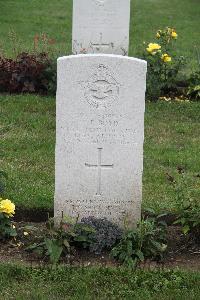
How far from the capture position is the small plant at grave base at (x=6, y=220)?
18.2 ft

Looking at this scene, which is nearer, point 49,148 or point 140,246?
point 140,246

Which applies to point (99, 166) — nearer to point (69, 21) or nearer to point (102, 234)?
point (102, 234)

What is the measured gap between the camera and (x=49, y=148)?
8102 mm

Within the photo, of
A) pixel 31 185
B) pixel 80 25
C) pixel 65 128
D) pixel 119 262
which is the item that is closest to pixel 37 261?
pixel 119 262

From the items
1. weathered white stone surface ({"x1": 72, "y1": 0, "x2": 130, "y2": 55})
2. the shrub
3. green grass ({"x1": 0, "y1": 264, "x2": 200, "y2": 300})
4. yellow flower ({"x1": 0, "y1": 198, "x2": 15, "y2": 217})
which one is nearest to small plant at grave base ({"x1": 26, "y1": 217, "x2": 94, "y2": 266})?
green grass ({"x1": 0, "y1": 264, "x2": 200, "y2": 300})

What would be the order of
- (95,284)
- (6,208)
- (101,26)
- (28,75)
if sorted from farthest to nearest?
(101,26), (28,75), (6,208), (95,284)

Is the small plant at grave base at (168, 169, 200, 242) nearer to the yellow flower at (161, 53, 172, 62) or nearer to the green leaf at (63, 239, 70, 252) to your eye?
the green leaf at (63, 239, 70, 252)

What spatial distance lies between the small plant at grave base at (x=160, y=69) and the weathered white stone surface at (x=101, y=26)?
50cm

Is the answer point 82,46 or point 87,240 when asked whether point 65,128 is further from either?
point 82,46

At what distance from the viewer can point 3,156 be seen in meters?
7.77

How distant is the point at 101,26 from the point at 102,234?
5.90 m

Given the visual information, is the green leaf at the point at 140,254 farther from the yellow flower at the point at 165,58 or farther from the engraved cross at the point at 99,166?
the yellow flower at the point at 165,58

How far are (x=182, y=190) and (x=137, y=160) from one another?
0.43m

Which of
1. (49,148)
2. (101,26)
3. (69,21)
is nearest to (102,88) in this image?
(49,148)
